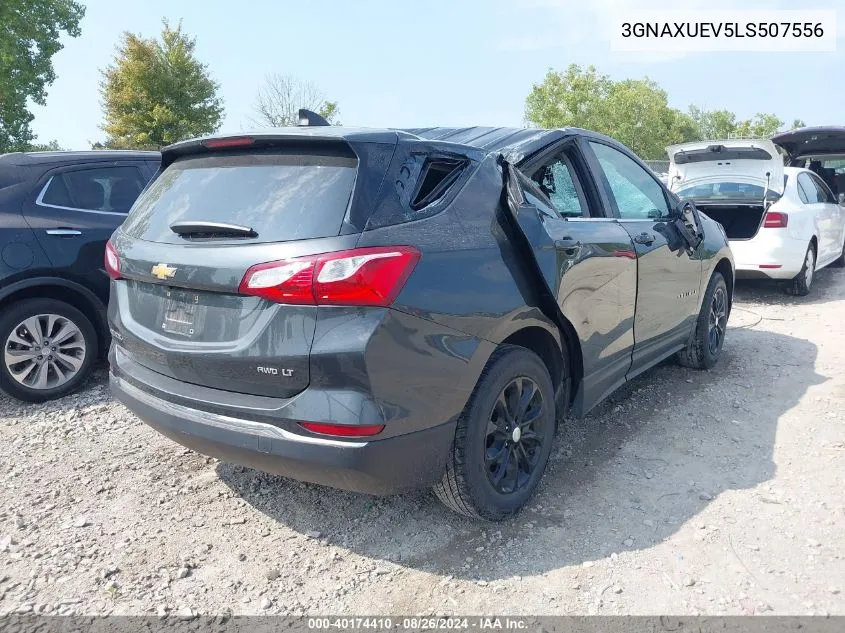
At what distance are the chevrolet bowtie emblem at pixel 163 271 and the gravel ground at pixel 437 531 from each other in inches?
46.4

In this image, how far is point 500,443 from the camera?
2.88 metres

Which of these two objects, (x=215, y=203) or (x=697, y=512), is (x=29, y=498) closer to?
(x=215, y=203)

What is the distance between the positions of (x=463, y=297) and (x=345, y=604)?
1.25 m

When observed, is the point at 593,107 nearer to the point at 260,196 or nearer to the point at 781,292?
the point at 781,292

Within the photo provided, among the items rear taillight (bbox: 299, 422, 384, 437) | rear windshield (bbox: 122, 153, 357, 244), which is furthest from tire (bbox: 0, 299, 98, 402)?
rear taillight (bbox: 299, 422, 384, 437)

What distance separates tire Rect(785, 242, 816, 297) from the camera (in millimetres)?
7926

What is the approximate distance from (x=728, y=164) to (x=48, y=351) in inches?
309

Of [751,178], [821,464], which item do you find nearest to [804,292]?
[751,178]

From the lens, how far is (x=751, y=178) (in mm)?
8078

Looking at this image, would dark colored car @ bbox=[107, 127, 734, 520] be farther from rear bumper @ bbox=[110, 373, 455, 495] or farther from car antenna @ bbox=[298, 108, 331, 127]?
car antenna @ bbox=[298, 108, 331, 127]

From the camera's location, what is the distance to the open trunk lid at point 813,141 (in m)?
9.95

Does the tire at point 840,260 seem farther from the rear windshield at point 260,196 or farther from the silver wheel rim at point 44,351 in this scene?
the silver wheel rim at point 44,351

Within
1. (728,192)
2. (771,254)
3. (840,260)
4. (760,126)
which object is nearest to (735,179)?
(728,192)

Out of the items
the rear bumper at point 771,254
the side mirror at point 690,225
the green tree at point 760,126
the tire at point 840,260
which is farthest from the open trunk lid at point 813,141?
the green tree at point 760,126
